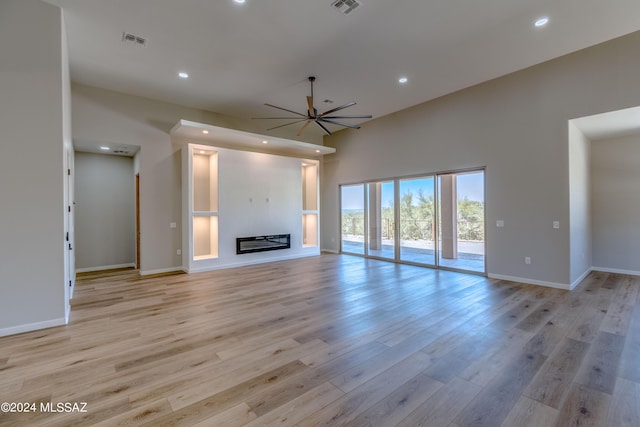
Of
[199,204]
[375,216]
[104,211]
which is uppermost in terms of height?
[199,204]

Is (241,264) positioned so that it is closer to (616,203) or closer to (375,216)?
(375,216)

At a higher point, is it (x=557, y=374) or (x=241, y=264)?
(x=241, y=264)

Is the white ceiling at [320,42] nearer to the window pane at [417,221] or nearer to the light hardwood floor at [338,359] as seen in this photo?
the window pane at [417,221]

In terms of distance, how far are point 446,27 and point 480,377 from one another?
4216 mm

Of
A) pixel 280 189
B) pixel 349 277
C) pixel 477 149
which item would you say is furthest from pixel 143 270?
pixel 477 149

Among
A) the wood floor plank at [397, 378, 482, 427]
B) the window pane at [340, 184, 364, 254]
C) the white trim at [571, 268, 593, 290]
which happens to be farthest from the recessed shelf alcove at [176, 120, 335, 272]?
the white trim at [571, 268, 593, 290]

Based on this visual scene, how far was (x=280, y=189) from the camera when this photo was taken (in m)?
→ 7.71

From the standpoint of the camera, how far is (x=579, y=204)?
17.4ft

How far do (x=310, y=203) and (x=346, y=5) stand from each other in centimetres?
605

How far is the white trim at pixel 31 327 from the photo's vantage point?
308cm

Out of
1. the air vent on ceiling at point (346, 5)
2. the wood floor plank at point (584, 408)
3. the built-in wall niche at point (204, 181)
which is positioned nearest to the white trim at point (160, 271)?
the built-in wall niche at point (204, 181)

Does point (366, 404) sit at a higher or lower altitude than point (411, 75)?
lower

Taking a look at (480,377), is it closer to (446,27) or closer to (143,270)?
(446,27)

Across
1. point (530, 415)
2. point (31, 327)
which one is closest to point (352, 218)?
point (530, 415)
